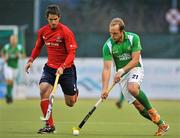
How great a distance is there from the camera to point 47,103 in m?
15.5

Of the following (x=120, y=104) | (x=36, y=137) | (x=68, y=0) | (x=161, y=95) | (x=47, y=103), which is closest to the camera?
(x=36, y=137)

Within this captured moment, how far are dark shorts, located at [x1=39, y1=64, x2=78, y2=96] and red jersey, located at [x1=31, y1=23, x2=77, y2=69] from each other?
0.37 feet

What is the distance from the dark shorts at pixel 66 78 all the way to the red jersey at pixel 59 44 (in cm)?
11

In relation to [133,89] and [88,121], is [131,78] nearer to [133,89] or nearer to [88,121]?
[133,89]

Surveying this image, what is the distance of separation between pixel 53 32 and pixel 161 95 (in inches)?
529

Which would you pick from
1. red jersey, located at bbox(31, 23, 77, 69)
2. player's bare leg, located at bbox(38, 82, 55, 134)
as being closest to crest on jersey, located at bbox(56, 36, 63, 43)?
red jersey, located at bbox(31, 23, 77, 69)

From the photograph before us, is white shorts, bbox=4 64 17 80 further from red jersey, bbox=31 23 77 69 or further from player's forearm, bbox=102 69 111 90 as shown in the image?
player's forearm, bbox=102 69 111 90

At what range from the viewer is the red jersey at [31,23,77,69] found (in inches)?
608

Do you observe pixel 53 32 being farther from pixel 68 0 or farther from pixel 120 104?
pixel 68 0

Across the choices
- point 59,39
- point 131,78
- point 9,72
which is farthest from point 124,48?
point 9,72

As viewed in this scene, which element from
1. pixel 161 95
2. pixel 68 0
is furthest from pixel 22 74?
pixel 68 0

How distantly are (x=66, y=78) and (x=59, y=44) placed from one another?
0.70 m

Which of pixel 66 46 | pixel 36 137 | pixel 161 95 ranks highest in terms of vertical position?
pixel 66 46

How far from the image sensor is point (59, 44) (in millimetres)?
15609
